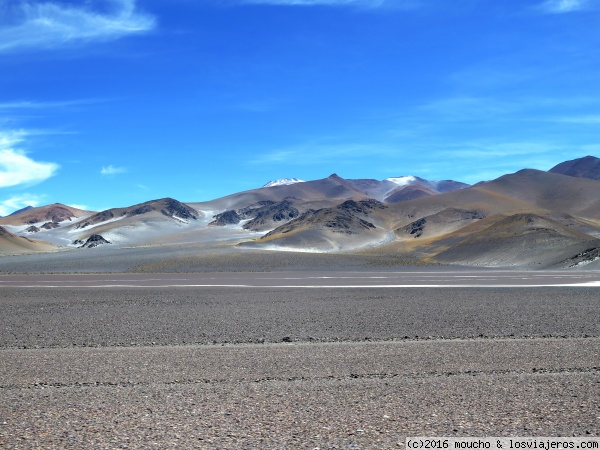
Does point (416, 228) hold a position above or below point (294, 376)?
above

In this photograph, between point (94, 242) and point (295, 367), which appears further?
point (94, 242)

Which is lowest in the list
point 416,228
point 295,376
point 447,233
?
point 295,376

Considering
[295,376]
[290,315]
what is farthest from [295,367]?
[290,315]

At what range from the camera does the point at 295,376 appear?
960 cm

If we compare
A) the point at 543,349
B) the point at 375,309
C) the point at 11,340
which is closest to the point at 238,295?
the point at 375,309

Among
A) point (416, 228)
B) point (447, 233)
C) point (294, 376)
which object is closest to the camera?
point (294, 376)

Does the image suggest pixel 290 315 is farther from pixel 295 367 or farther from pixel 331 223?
pixel 331 223

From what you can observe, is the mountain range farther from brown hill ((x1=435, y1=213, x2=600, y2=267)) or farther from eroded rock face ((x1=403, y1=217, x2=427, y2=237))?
eroded rock face ((x1=403, y1=217, x2=427, y2=237))

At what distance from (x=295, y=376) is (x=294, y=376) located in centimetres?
2

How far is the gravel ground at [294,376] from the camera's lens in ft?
22.8

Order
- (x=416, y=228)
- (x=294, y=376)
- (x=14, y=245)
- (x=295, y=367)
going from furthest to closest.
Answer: (x=14, y=245) → (x=416, y=228) → (x=295, y=367) → (x=294, y=376)

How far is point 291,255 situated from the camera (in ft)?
212

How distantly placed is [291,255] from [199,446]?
58089 millimetres

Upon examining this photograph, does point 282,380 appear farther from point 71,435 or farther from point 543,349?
point 543,349
